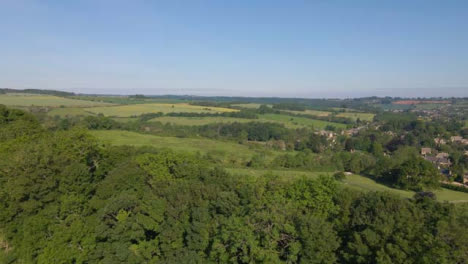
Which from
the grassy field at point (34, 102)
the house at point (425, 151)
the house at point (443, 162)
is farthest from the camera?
the grassy field at point (34, 102)

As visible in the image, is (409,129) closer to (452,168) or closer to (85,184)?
(452,168)

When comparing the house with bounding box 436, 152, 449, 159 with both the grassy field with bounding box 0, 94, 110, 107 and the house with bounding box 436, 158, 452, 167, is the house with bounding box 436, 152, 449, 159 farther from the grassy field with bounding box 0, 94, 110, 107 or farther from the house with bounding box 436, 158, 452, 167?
the grassy field with bounding box 0, 94, 110, 107

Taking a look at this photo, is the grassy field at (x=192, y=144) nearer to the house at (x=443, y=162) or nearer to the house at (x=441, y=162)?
the house at (x=441, y=162)

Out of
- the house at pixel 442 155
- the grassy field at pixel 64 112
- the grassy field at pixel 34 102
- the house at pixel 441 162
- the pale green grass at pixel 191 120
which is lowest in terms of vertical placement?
the house at pixel 441 162

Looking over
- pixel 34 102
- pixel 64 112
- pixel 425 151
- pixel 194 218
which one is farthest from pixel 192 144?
pixel 34 102

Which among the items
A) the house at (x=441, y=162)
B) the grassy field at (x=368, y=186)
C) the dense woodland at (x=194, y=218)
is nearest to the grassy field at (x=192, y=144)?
the grassy field at (x=368, y=186)

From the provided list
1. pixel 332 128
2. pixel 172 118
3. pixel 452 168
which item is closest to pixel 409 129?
pixel 332 128
